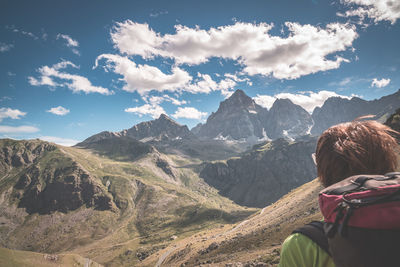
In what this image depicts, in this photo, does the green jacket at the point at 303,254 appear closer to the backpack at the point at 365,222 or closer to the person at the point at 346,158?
the person at the point at 346,158

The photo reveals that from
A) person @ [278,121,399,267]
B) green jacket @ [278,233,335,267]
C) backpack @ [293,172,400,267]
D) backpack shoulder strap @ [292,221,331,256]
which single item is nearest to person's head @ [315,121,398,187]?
person @ [278,121,399,267]

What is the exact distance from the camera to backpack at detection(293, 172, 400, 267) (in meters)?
2.50

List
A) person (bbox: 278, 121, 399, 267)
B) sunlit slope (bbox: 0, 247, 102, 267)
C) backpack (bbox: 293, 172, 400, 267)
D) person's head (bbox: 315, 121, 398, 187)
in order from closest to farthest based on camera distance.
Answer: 1. backpack (bbox: 293, 172, 400, 267)
2. person (bbox: 278, 121, 399, 267)
3. person's head (bbox: 315, 121, 398, 187)
4. sunlit slope (bbox: 0, 247, 102, 267)

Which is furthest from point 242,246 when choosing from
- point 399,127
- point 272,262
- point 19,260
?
point 19,260

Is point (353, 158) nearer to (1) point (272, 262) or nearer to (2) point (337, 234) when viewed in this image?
(2) point (337, 234)

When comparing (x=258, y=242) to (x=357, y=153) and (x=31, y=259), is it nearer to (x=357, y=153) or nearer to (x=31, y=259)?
(x=357, y=153)

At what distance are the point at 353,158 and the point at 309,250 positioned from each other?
5.91ft

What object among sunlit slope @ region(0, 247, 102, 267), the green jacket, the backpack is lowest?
sunlit slope @ region(0, 247, 102, 267)

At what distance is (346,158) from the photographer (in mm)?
3986

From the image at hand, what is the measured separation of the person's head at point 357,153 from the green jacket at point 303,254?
4.62 ft

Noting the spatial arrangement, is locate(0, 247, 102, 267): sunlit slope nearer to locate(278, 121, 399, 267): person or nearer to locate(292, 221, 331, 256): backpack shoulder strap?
locate(278, 121, 399, 267): person

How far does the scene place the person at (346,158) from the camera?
142 inches

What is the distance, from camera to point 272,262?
35531 millimetres

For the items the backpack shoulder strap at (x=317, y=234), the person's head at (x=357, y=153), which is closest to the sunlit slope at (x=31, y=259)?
the backpack shoulder strap at (x=317, y=234)
